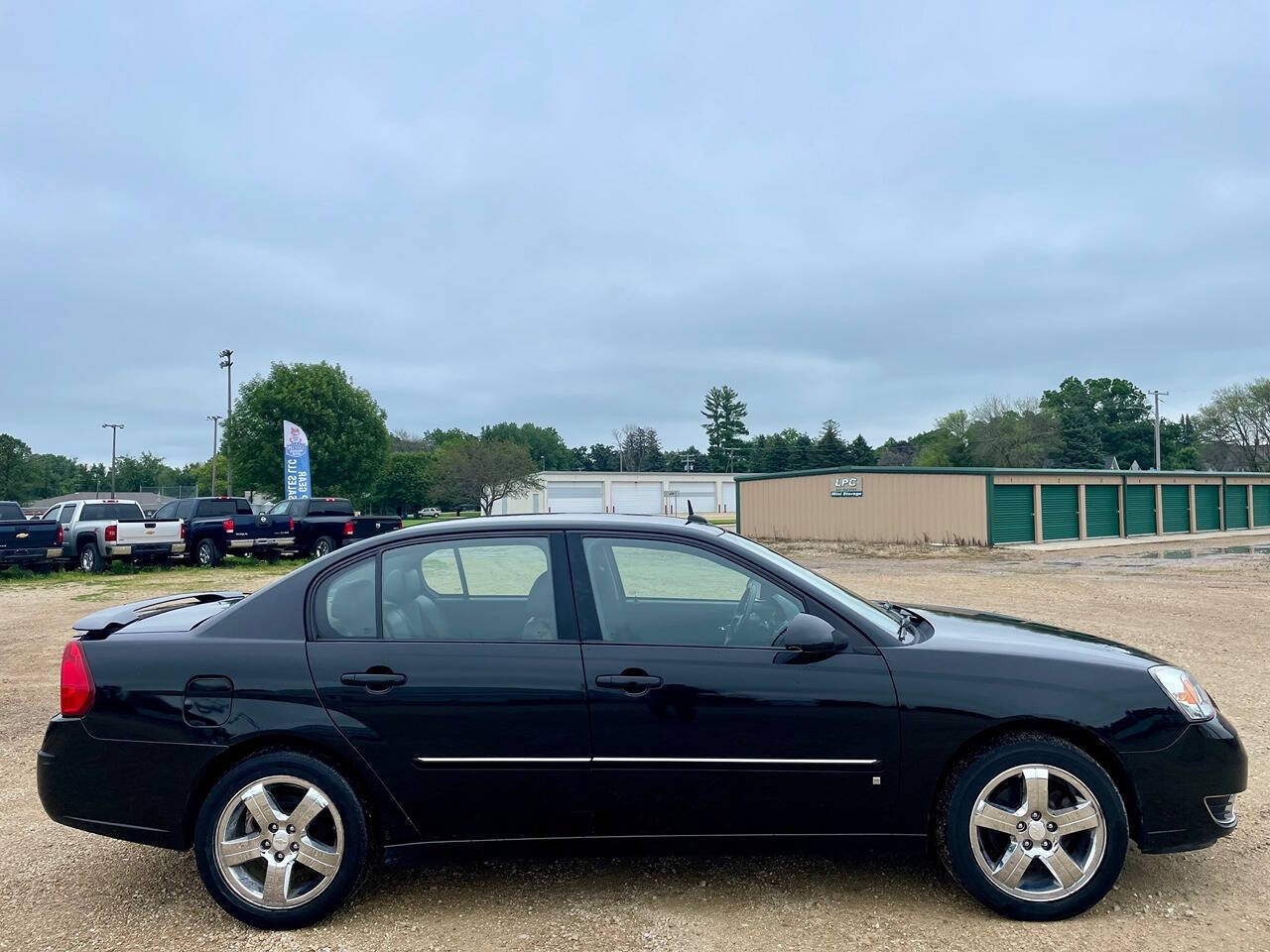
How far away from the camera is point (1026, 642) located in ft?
12.7

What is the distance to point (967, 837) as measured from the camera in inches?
140

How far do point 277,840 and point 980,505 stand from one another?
3106 centimetres

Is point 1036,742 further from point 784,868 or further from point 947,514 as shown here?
point 947,514

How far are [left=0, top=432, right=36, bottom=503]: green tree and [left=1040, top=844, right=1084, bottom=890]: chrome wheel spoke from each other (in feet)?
327

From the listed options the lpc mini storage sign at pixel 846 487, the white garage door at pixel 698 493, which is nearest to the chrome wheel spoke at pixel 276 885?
the lpc mini storage sign at pixel 846 487

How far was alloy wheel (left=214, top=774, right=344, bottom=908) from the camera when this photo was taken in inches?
141

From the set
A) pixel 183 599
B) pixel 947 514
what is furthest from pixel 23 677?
pixel 947 514

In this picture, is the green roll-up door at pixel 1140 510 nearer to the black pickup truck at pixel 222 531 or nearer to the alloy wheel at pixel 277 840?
the black pickup truck at pixel 222 531

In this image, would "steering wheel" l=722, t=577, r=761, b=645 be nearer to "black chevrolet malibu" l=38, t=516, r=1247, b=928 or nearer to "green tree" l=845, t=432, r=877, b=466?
"black chevrolet malibu" l=38, t=516, r=1247, b=928

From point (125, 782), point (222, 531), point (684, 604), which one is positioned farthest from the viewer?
point (222, 531)

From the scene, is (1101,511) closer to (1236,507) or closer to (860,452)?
(1236,507)

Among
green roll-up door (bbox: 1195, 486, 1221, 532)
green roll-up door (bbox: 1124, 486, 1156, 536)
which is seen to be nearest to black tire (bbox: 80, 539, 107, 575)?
green roll-up door (bbox: 1124, 486, 1156, 536)

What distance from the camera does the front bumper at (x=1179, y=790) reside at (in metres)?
3.55

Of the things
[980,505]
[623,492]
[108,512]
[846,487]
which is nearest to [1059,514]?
[980,505]
